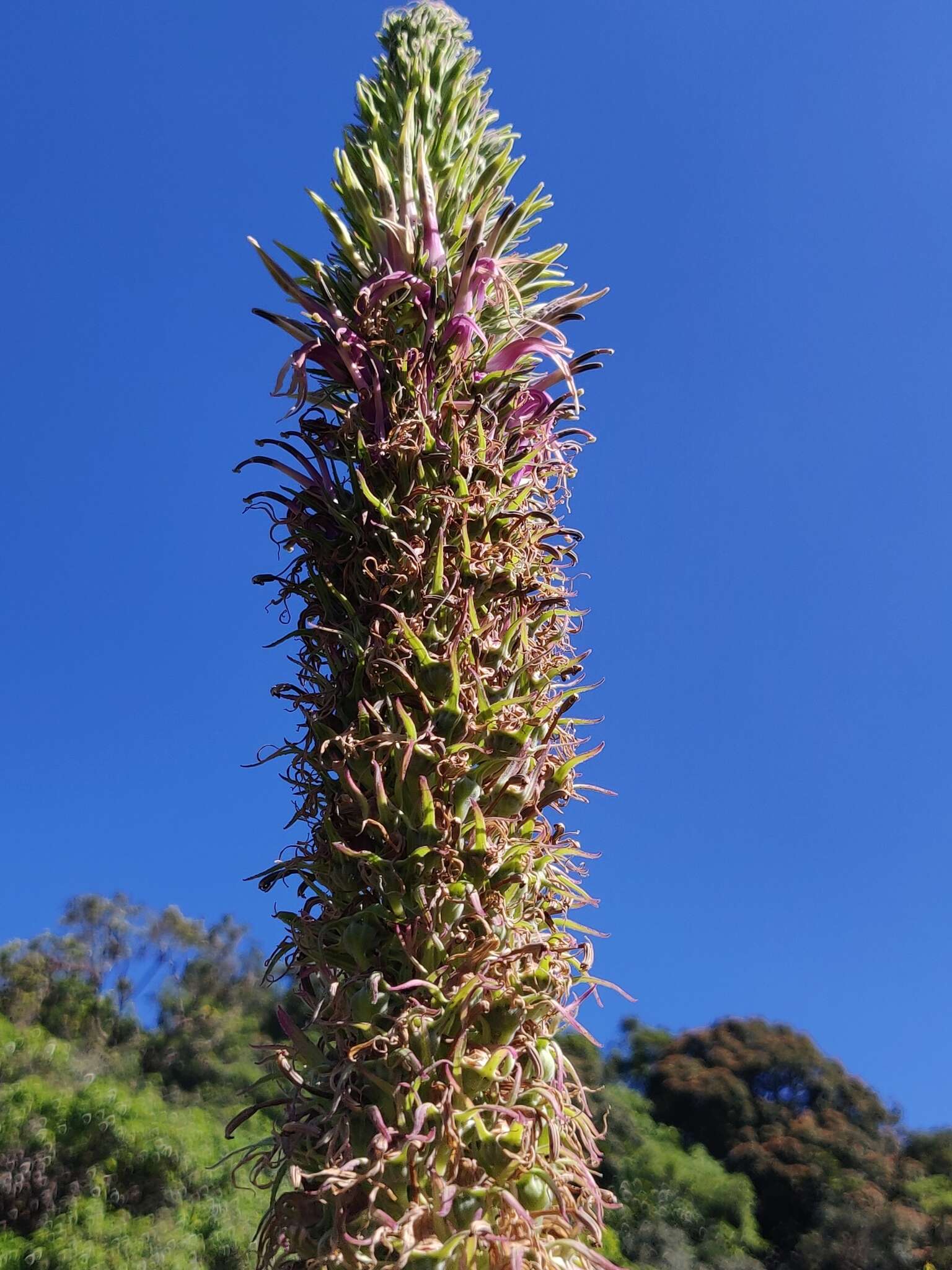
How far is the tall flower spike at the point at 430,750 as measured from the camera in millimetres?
2191

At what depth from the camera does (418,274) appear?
3.28 metres

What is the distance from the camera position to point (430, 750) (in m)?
2.53

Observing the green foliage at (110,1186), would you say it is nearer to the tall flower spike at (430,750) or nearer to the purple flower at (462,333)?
the tall flower spike at (430,750)

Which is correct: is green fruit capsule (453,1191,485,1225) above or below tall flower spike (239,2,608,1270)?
below

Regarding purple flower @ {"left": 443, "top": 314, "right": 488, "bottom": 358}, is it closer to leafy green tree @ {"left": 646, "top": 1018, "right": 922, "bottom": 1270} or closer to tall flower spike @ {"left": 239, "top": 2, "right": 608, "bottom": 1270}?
tall flower spike @ {"left": 239, "top": 2, "right": 608, "bottom": 1270}

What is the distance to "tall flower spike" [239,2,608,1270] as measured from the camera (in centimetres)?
219

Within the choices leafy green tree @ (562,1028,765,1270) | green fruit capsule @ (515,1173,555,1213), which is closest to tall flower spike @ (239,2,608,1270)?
green fruit capsule @ (515,1173,555,1213)

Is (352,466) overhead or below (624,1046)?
below

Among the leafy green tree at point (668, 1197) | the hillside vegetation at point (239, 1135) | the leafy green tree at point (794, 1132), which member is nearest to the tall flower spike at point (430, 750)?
the hillside vegetation at point (239, 1135)

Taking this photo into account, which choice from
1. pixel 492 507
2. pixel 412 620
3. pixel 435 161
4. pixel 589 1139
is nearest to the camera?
pixel 589 1139

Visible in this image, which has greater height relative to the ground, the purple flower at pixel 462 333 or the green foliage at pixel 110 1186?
the purple flower at pixel 462 333

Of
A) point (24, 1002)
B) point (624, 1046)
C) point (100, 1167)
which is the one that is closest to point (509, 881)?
point (100, 1167)

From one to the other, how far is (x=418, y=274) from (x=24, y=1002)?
31.0 meters

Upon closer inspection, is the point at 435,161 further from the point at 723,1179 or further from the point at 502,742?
the point at 723,1179
